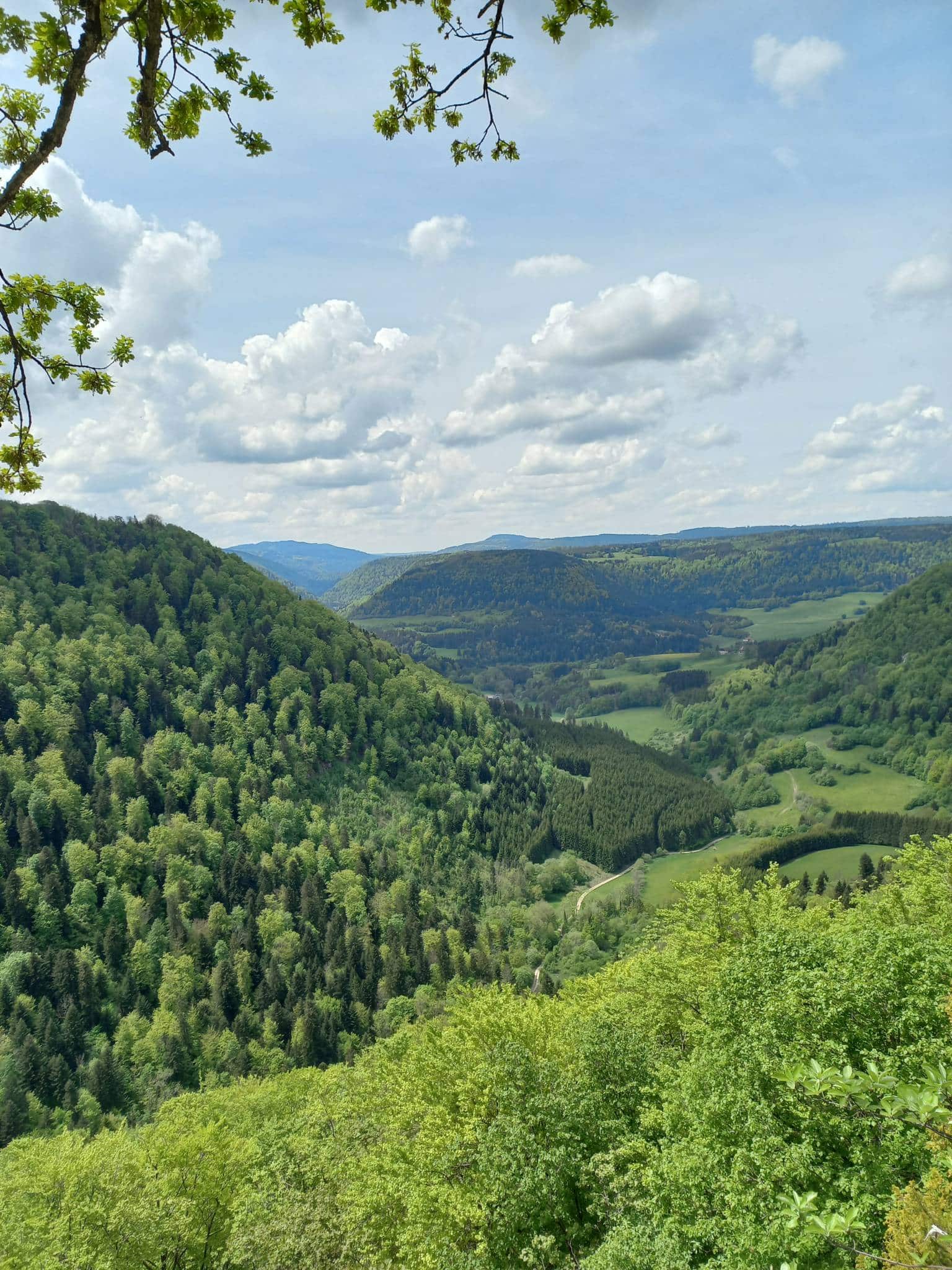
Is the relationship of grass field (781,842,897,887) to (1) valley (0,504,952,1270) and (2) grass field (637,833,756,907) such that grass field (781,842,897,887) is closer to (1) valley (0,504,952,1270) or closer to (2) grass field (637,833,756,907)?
(1) valley (0,504,952,1270)

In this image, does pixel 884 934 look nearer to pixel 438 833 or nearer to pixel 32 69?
pixel 32 69

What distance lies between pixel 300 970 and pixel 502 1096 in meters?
97.5

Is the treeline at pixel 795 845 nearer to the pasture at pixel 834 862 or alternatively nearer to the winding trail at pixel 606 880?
the pasture at pixel 834 862

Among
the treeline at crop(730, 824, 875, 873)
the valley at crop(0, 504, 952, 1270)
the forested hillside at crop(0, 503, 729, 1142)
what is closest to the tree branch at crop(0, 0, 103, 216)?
the valley at crop(0, 504, 952, 1270)

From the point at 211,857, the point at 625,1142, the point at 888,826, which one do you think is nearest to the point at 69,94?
the point at 625,1142

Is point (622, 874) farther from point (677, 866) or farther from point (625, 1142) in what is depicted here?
point (625, 1142)

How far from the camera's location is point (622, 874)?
17275 cm

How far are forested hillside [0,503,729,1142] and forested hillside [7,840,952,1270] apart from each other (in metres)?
59.4

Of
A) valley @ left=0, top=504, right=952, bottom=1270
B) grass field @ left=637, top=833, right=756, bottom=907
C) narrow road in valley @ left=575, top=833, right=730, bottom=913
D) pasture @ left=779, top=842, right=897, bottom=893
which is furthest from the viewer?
pasture @ left=779, top=842, right=897, bottom=893

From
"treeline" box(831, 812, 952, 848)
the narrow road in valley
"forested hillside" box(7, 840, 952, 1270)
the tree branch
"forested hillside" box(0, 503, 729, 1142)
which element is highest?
the tree branch

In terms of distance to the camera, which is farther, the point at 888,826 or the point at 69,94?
the point at 888,826

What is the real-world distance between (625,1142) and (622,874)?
156581mm

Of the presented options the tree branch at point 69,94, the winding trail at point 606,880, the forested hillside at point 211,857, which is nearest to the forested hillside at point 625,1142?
the tree branch at point 69,94

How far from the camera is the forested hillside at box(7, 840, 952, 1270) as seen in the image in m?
18.1
